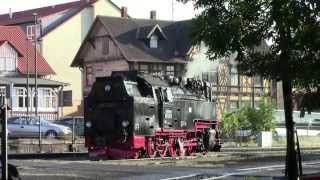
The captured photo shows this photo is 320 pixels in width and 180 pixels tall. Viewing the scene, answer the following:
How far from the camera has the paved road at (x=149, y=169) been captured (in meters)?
18.9

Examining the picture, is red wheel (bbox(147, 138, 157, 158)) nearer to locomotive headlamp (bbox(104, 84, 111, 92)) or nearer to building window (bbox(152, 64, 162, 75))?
locomotive headlamp (bbox(104, 84, 111, 92))

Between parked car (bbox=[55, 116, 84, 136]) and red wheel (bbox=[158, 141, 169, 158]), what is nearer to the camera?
red wheel (bbox=[158, 141, 169, 158])

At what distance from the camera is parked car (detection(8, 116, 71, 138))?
44.3 meters

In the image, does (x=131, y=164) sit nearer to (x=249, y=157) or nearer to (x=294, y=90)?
(x=249, y=157)

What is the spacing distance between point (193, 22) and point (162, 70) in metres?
52.7

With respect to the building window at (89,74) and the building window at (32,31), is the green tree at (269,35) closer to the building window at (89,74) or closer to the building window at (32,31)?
the building window at (89,74)

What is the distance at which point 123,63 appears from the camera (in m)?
64.1

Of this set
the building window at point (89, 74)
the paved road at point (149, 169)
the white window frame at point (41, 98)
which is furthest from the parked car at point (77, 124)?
the paved road at point (149, 169)

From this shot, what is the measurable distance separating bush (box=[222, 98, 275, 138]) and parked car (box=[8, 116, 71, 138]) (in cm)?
1027

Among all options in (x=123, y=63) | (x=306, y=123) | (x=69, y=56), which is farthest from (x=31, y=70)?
(x=306, y=123)

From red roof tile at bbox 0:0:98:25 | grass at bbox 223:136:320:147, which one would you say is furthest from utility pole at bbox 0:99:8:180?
red roof tile at bbox 0:0:98:25

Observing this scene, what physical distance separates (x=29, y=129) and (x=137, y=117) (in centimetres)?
1916

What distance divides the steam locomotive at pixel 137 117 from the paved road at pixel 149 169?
6.30 feet

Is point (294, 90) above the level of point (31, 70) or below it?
below
